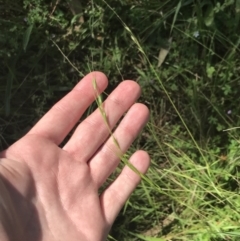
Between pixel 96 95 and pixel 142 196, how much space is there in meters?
0.56

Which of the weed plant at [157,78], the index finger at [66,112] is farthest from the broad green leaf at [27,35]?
the index finger at [66,112]

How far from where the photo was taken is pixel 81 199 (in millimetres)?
1988

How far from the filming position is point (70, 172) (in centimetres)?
200

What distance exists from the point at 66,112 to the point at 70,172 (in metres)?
0.23

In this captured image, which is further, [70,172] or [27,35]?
[27,35]

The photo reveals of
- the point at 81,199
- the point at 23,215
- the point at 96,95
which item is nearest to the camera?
the point at 23,215

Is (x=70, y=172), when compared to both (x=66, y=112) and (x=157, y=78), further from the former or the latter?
(x=157, y=78)

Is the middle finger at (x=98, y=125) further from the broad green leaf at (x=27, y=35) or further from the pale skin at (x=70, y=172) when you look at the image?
the broad green leaf at (x=27, y=35)

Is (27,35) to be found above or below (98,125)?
above

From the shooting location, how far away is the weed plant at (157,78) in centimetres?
238

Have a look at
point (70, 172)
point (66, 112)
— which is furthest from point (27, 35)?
point (70, 172)

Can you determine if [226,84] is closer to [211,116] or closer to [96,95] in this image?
[211,116]

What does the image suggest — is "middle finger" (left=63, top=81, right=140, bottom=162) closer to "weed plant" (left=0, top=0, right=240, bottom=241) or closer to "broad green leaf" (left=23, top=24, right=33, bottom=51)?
"weed plant" (left=0, top=0, right=240, bottom=241)

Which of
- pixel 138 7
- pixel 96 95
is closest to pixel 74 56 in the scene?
pixel 138 7
